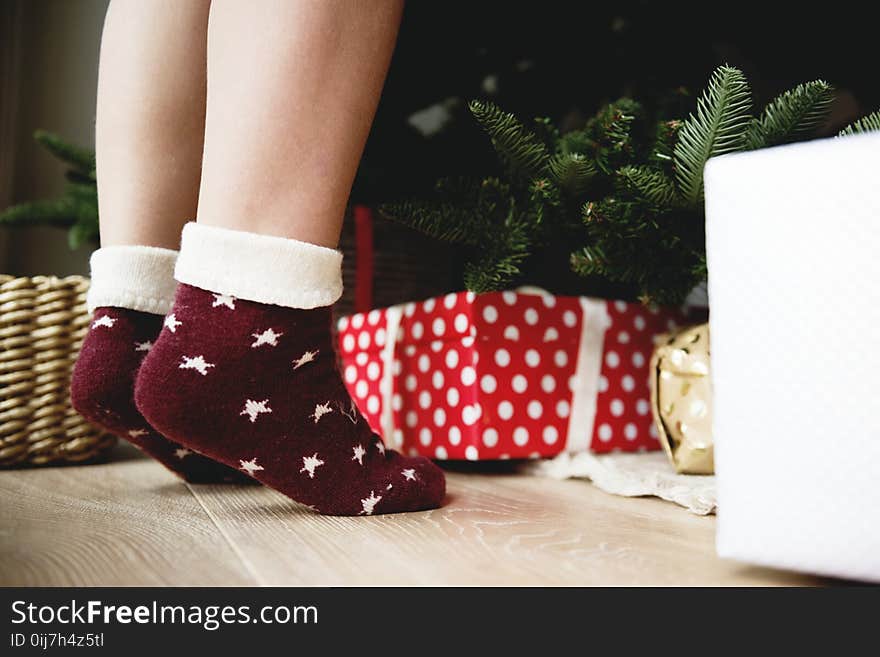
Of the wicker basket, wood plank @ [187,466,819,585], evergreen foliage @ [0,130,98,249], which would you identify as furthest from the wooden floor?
evergreen foliage @ [0,130,98,249]

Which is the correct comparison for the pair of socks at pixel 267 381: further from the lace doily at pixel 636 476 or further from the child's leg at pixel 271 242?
the lace doily at pixel 636 476

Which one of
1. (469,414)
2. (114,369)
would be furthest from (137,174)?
(469,414)

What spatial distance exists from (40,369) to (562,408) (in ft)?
2.27

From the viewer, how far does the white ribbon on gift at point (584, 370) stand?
35.5 inches

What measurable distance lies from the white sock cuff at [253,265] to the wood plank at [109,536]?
18 cm

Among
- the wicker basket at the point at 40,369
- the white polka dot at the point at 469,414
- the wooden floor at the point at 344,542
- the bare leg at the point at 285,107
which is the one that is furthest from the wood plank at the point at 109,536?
the white polka dot at the point at 469,414

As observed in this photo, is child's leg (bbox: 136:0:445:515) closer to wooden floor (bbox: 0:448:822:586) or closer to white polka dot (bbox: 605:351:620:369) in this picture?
wooden floor (bbox: 0:448:822:586)

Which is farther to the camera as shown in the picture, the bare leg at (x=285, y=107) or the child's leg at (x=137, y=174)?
the child's leg at (x=137, y=174)

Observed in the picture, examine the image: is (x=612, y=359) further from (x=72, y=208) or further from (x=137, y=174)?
(x=72, y=208)

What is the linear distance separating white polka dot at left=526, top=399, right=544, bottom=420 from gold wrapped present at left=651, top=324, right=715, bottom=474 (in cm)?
14

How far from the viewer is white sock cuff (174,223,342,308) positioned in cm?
49

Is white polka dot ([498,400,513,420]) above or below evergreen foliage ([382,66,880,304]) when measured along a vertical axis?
below
